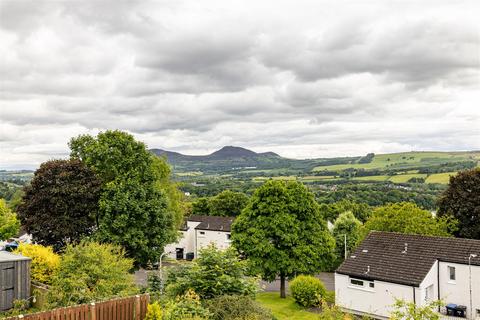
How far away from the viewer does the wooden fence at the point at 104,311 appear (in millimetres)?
11211

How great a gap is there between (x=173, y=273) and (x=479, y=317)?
2076cm

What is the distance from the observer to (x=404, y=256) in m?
28.5

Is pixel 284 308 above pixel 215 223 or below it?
below

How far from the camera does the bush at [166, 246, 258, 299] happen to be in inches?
674

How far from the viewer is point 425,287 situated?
87.5 feet

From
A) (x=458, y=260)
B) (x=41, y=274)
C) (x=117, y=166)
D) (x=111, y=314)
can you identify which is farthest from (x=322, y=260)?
(x=111, y=314)

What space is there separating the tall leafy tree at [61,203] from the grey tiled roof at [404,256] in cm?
1953

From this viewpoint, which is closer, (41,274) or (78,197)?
(41,274)

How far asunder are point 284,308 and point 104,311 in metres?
21.1

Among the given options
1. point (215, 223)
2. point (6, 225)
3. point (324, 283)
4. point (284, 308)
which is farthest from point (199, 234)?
point (284, 308)

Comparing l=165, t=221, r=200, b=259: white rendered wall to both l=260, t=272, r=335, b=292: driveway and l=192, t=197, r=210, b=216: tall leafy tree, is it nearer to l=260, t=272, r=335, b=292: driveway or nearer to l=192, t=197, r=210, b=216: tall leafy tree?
l=192, t=197, r=210, b=216: tall leafy tree

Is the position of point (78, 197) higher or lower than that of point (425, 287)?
higher

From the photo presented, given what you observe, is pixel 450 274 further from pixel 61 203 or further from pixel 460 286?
pixel 61 203

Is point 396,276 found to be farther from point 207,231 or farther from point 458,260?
point 207,231
